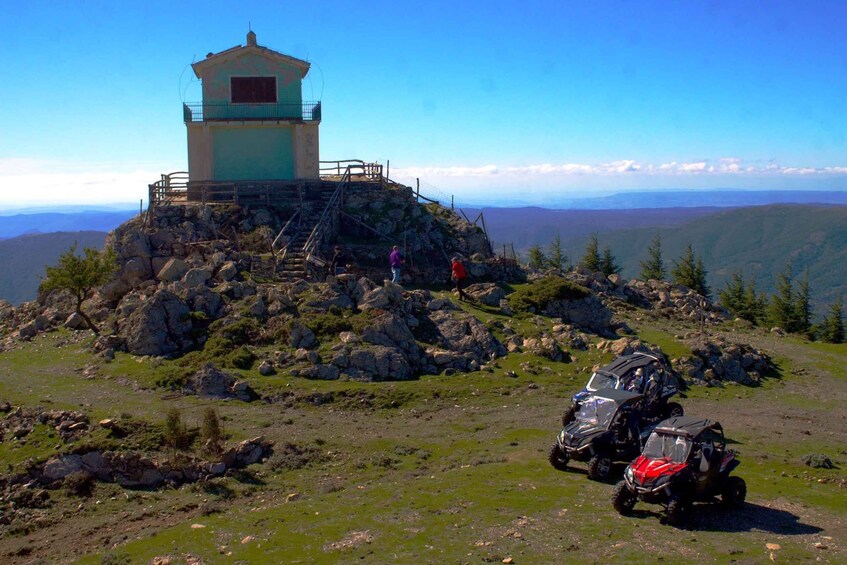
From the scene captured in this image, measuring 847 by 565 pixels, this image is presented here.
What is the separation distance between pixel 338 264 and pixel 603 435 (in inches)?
793

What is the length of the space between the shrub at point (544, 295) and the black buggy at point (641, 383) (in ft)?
43.7

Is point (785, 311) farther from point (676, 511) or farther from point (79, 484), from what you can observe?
point (79, 484)

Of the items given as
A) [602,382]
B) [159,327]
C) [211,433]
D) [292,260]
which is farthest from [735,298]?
[211,433]

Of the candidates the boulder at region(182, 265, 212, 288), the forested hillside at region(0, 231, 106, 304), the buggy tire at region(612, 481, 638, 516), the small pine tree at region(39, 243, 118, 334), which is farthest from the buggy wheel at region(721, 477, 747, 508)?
the forested hillside at region(0, 231, 106, 304)

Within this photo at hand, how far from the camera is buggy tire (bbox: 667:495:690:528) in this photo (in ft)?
51.8

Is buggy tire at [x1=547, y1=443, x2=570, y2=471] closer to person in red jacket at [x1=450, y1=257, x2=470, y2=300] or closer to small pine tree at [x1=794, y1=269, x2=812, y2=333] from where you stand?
person in red jacket at [x1=450, y1=257, x2=470, y2=300]

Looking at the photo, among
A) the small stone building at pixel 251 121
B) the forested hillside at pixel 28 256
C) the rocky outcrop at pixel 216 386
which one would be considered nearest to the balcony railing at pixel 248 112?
the small stone building at pixel 251 121

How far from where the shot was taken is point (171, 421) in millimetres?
22406

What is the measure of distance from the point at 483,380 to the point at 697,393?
24.8 feet

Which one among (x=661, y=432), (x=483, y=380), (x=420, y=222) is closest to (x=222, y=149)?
(x=420, y=222)

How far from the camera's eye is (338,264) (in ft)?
122

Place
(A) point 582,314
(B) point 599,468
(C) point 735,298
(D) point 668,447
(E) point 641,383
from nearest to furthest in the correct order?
(D) point 668,447
(B) point 599,468
(E) point 641,383
(A) point 582,314
(C) point 735,298

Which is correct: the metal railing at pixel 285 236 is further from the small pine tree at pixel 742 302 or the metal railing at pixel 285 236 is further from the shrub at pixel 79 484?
the small pine tree at pixel 742 302

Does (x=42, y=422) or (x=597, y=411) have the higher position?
(x=597, y=411)
